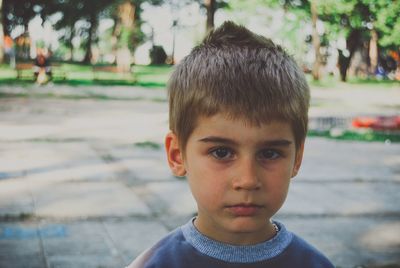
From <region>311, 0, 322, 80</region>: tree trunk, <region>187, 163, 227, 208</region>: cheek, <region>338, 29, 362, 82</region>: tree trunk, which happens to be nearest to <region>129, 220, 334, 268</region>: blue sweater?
<region>187, 163, 227, 208</region>: cheek

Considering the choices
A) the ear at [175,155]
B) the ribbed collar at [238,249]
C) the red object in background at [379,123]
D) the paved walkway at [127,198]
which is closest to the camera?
the ribbed collar at [238,249]

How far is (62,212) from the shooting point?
4758mm

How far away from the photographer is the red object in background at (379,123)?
38.4 ft

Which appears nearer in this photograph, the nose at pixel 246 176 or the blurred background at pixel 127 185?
the nose at pixel 246 176

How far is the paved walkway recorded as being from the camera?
156 inches

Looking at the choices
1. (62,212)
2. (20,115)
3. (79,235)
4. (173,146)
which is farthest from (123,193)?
(20,115)

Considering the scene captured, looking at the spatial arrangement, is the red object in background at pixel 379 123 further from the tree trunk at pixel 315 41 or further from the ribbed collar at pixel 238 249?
the tree trunk at pixel 315 41

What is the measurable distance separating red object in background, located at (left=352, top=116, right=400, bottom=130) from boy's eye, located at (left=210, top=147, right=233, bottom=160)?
10890mm

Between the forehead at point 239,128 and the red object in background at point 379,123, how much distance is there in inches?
425

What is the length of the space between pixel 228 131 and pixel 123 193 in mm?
4112

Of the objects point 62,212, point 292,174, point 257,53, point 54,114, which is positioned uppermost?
point 257,53

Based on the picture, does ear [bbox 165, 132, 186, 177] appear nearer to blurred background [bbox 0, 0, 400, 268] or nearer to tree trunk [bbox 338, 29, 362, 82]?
blurred background [bbox 0, 0, 400, 268]

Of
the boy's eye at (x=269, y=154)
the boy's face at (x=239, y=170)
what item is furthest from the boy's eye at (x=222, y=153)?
the boy's eye at (x=269, y=154)

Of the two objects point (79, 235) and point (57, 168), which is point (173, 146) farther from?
point (57, 168)
